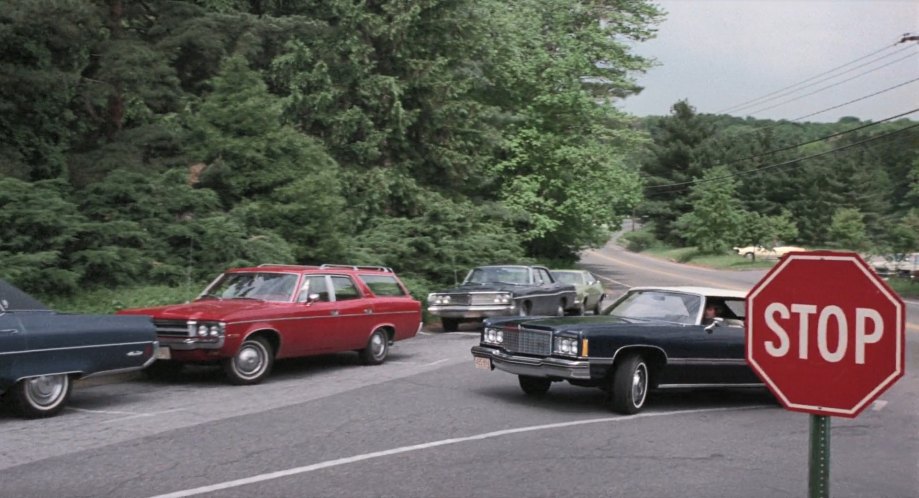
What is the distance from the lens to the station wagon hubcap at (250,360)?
11.7m

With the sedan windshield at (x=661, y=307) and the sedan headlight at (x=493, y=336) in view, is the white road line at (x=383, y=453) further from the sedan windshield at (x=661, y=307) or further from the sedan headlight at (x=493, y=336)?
the sedan headlight at (x=493, y=336)

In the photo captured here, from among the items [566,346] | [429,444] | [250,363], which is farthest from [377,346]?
[429,444]

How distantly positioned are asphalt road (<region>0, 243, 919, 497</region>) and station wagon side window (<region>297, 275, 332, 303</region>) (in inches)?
52.3

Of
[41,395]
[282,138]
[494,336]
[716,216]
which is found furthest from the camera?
[716,216]

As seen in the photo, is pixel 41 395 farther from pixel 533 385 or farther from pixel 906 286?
pixel 906 286

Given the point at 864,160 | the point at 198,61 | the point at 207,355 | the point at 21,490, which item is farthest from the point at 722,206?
the point at 21,490

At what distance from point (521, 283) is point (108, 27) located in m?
11.3

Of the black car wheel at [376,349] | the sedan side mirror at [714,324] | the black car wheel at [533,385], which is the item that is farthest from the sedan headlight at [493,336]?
the black car wheel at [376,349]

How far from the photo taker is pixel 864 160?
3969 inches

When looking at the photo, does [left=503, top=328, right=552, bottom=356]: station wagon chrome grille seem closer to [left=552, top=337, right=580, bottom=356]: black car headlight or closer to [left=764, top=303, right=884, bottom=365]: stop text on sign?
[left=552, top=337, right=580, bottom=356]: black car headlight

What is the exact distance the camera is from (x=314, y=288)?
13203mm

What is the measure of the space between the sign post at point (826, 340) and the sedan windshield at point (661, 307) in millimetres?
7240

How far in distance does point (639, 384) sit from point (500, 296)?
32.1ft

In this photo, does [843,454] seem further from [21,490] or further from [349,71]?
[349,71]
